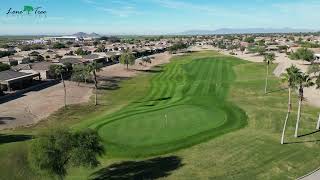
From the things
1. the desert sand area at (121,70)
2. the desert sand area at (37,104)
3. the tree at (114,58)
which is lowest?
the desert sand area at (37,104)

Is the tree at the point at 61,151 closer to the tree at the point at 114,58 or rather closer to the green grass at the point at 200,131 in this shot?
the green grass at the point at 200,131

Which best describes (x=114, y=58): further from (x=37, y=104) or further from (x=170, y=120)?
(x=170, y=120)

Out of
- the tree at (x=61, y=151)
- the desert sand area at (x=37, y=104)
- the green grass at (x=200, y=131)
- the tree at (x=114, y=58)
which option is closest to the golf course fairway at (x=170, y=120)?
the green grass at (x=200, y=131)

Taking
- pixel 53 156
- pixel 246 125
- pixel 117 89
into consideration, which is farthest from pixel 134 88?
pixel 53 156

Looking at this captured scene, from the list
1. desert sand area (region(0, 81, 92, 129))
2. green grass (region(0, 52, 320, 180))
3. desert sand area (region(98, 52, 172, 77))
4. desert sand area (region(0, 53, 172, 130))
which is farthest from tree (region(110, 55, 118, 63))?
green grass (region(0, 52, 320, 180))

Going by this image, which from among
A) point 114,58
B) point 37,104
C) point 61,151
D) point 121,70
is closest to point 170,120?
point 61,151

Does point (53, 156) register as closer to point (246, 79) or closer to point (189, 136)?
point (189, 136)
